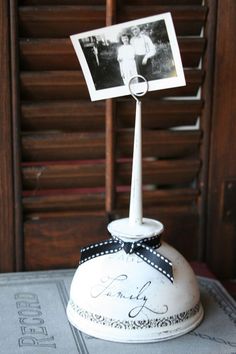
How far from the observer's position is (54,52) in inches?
39.2

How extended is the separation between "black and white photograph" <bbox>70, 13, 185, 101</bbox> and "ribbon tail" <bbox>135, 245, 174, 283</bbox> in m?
0.25

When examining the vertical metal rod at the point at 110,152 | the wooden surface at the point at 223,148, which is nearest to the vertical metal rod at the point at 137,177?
the vertical metal rod at the point at 110,152

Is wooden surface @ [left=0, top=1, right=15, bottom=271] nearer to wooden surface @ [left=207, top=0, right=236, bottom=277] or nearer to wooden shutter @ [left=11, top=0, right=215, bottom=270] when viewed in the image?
wooden shutter @ [left=11, top=0, right=215, bottom=270]

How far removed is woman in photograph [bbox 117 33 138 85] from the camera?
894 millimetres

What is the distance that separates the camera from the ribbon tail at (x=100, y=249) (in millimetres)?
856

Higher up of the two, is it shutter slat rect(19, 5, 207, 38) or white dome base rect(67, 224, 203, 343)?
shutter slat rect(19, 5, 207, 38)

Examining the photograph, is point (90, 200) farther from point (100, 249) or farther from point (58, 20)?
point (58, 20)

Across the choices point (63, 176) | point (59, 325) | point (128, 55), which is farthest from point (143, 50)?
point (59, 325)

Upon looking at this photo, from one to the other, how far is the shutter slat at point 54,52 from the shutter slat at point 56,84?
2cm

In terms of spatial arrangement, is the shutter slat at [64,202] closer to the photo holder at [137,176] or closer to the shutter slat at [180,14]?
the photo holder at [137,176]

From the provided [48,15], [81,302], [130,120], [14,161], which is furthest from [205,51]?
[81,302]

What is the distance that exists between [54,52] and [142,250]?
1.26ft

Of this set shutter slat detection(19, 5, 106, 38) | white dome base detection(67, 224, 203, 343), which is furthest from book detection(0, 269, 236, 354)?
shutter slat detection(19, 5, 106, 38)

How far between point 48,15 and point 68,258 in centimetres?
43
